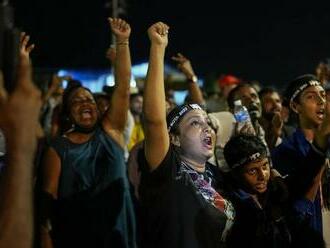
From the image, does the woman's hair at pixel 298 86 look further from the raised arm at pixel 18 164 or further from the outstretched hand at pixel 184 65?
the raised arm at pixel 18 164

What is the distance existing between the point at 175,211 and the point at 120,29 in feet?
6.06

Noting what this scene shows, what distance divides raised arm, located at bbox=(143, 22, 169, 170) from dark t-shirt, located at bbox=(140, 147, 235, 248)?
5 centimetres

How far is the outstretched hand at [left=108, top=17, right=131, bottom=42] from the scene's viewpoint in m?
4.71

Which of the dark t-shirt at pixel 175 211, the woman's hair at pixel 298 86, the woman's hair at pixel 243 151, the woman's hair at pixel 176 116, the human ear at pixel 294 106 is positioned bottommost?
the dark t-shirt at pixel 175 211

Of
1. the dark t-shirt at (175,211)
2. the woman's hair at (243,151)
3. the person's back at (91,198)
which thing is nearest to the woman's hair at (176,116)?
the dark t-shirt at (175,211)

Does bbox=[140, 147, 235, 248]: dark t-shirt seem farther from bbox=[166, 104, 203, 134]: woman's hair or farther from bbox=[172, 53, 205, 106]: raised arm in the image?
bbox=[172, 53, 205, 106]: raised arm

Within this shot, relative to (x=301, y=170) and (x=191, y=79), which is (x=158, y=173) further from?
(x=191, y=79)

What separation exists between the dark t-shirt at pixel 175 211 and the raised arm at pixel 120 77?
1.33 metres

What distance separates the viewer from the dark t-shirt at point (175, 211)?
10.9 ft

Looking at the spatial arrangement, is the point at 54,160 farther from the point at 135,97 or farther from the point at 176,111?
the point at 135,97

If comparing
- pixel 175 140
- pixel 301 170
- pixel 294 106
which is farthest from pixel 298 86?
pixel 175 140

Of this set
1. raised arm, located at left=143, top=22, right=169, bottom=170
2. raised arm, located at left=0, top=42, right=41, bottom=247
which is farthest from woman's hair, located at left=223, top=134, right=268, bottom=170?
raised arm, located at left=0, top=42, right=41, bottom=247

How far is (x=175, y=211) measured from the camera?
333 cm

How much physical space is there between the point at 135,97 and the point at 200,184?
5.26 m
